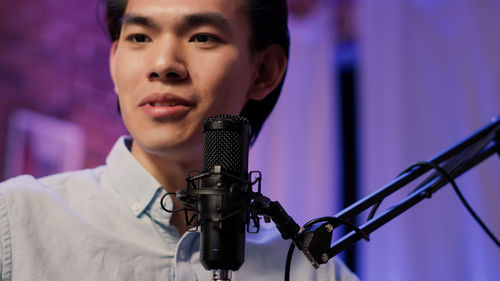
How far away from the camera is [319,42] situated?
2658mm

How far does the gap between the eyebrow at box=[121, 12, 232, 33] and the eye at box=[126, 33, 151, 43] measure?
2 cm

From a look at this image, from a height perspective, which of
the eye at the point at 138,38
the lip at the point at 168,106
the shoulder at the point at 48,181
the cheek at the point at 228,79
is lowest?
the shoulder at the point at 48,181

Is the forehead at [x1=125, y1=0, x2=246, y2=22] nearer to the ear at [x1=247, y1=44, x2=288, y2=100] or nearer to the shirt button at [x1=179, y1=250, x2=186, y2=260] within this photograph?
the ear at [x1=247, y1=44, x2=288, y2=100]

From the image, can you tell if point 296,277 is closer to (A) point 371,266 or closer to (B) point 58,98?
(A) point 371,266

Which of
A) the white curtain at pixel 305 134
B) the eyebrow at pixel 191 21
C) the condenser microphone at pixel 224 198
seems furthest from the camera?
the white curtain at pixel 305 134

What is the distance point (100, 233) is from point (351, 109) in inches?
76.0

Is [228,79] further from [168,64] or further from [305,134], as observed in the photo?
[305,134]

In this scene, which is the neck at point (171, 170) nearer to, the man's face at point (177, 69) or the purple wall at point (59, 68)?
the man's face at point (177, 69)

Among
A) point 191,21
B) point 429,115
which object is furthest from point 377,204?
point 429,115

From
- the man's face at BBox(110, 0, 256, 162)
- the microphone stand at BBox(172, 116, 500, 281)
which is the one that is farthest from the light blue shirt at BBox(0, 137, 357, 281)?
the microphone stand at BBox(172, 116, 500, 281)

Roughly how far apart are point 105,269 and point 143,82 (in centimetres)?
36

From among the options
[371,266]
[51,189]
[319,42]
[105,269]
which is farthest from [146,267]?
[319,42]

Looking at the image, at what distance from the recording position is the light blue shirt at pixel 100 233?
36.9 inches

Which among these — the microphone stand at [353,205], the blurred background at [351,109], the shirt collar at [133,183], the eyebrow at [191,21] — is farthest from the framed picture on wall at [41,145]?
the microphone stand at [353,205]
